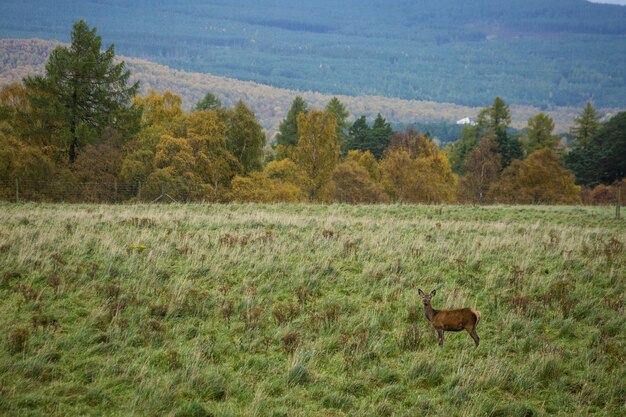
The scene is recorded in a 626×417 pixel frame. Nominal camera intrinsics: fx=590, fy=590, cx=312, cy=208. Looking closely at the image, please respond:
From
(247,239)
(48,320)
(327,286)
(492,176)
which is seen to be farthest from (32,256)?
(492,176)

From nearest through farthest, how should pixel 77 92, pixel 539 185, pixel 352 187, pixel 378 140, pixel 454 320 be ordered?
pixel 454 320
pixel 77 92
pixel 352 187
pixel 539 185
pixel 378 140

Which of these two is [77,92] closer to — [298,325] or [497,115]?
[298,325]

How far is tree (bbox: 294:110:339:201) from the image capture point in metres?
58.0

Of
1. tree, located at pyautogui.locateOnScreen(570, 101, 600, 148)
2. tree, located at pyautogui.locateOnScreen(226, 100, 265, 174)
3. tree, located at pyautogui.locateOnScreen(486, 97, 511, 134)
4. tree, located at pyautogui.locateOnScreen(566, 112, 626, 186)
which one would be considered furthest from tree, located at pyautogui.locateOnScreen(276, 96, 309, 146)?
tree, located at pyautogui.locateOnScreen(570, 101, 600, 148)

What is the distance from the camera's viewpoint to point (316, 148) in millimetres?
58375

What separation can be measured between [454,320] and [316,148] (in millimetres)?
49262

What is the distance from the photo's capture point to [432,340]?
10.0m

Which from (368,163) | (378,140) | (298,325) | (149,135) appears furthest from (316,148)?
(298,325)

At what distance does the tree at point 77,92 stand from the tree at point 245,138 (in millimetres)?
9592

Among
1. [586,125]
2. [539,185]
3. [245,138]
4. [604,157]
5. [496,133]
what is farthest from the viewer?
[586,125]

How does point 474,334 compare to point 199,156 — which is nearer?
point 474,334

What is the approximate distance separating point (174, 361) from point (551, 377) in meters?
5.67

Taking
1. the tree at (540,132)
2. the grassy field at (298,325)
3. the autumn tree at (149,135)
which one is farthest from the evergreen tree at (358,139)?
the grassy field at (298,325)

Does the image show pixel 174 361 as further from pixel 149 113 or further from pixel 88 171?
pixel 149 113
